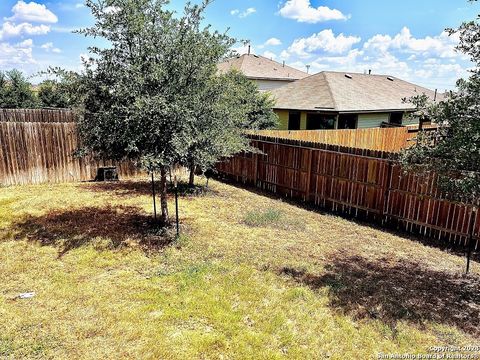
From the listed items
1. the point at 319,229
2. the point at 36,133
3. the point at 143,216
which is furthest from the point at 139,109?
the point at 36,133

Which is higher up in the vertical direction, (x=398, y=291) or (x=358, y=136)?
(x=358, y=136)

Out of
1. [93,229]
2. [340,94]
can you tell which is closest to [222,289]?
[93,229]

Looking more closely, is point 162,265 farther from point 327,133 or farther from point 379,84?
point 379,84

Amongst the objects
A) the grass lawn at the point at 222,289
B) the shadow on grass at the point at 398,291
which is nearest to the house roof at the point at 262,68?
the grass lawn at the point at 222,289

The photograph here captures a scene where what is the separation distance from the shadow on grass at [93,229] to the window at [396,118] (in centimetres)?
2061

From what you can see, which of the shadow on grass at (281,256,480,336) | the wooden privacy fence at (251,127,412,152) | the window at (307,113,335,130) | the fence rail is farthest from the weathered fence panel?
the shadow on grass at (281,256,480,336)

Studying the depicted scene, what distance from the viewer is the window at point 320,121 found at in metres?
21.0

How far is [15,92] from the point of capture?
78.1ft

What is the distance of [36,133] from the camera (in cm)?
1184

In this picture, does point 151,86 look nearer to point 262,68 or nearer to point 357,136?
point 357,136

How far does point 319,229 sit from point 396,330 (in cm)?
410

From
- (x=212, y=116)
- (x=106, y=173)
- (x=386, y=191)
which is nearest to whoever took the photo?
(x=212, y=116)

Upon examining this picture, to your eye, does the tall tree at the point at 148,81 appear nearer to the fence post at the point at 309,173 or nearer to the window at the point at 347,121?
the fence post at the point at 309,173

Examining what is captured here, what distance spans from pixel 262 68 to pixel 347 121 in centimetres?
1152
